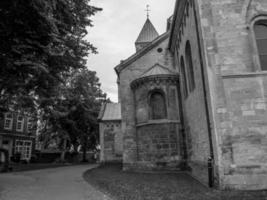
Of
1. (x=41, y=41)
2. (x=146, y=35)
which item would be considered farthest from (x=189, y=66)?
(x=146, y=35)

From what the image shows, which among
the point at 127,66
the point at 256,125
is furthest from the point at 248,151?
the point at 127,66

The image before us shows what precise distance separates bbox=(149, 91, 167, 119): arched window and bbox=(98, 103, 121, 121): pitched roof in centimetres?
1043

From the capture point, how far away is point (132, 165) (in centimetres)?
1498

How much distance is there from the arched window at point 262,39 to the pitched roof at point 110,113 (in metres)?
17.5

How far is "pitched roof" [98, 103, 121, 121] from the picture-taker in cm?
2485

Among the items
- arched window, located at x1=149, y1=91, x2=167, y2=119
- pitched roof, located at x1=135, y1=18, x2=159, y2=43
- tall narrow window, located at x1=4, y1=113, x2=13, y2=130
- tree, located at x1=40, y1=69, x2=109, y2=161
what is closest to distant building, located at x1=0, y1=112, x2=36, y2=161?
tall narrow window, located at x1=4, y1=113, x2=13, y2=130

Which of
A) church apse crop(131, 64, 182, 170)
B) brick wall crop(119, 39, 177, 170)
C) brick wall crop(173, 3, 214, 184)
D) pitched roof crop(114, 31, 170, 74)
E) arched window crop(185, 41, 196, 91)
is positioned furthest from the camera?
pitched roof crop(114, 31, 170, 74)

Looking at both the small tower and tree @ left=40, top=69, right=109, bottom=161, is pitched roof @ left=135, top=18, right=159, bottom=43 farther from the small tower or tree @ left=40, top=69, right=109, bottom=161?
tree @ left=40, top=69, right=109, bottom=161

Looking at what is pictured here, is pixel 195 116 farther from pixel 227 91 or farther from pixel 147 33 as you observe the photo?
pixel 147 33

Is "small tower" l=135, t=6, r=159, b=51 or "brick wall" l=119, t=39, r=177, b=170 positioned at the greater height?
"small tower" l=135, t=6, r=159, b=51

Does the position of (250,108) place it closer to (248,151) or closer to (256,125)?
(256,125)

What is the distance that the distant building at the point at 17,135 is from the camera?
29.9 m

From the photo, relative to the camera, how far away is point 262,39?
8.91 m

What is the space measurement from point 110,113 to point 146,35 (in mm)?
13243
